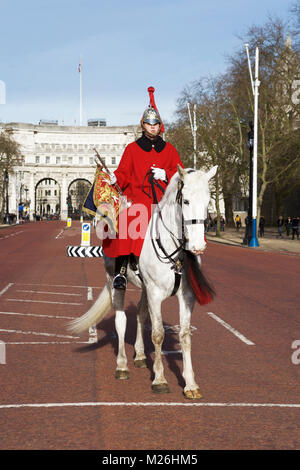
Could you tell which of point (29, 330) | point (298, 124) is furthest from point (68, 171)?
point (29, 330)

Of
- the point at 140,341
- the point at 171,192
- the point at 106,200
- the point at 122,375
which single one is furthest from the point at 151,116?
the point at 122,375

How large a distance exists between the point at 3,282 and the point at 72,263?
6417 mm

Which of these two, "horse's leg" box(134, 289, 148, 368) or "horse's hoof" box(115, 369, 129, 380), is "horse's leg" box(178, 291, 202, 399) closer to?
"horse's hoof" box(115, 369, 129, 380)

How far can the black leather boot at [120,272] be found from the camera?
21.5 ft

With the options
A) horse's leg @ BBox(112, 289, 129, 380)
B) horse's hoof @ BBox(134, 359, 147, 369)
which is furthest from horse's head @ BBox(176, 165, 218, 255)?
horse's hoof @ BBox(134, 359, 147, 369)

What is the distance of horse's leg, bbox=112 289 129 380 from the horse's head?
5.58 feet

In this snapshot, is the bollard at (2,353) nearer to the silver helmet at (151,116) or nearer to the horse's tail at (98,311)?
the horse's tail at (98,311)

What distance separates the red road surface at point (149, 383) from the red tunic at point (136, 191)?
4.71 ft

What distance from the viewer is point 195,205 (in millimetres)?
5227

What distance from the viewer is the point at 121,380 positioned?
6383mm

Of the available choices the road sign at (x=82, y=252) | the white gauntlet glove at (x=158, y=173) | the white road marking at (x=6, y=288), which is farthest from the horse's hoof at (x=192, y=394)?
the road sign at (x=82, y=252)

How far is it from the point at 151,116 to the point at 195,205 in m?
1.79
